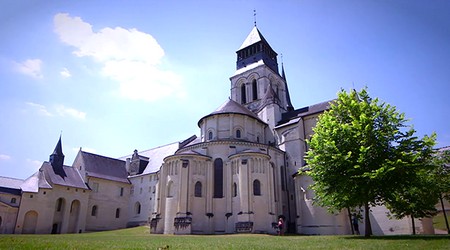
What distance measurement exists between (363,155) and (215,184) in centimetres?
2117

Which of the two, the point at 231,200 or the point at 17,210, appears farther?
the point at 17,210

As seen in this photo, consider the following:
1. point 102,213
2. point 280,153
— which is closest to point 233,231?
point 280,153

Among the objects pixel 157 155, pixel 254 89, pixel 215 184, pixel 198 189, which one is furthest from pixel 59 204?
pixel 254 89

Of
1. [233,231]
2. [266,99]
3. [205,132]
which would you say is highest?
[266,99]

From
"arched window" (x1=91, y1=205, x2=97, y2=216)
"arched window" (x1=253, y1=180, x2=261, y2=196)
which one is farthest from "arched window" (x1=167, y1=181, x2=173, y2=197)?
"arched window" (x1=91, y1=205, x2=97, y2=216)

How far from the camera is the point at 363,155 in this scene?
1877cm

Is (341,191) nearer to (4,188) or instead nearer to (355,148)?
(355,148)

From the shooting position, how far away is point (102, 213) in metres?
50.4

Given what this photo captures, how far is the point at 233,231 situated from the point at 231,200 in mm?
3405

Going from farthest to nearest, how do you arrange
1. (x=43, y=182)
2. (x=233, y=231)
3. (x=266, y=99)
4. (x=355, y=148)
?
1. (x=266, y=99)
2. (x=43, y=182)
3. (x=233, y=231)
4. (x=355, y=148)

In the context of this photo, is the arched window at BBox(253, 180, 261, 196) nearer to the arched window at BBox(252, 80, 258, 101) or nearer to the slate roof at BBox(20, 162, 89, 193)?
the arched window at BBox(252, 80, 258, 101)

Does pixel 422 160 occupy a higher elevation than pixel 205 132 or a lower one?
lower

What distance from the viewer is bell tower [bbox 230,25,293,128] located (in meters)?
53.3

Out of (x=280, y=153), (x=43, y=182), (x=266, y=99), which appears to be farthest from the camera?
(x=266, y=99)
